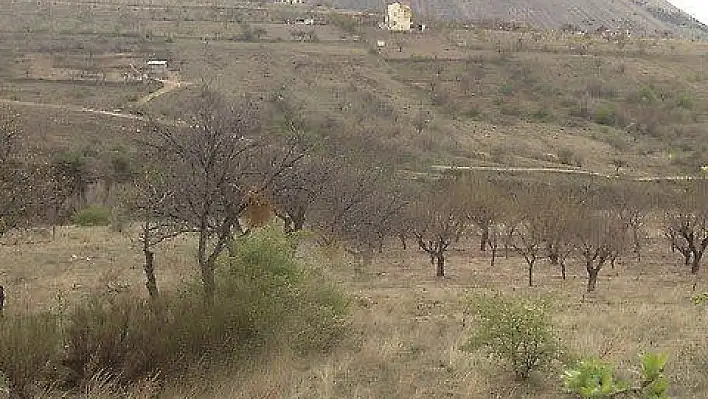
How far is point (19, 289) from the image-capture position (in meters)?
16.1

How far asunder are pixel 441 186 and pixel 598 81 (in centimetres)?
3919

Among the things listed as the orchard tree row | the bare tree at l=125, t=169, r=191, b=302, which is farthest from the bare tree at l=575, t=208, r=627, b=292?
the bare tree at l=125, t=169, r=191, b=302

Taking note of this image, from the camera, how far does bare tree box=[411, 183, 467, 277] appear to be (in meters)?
25.7

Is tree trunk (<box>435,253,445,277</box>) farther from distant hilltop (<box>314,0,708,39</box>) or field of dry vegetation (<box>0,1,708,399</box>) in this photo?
distant hilltop (<box>314,0,708,39</box>)

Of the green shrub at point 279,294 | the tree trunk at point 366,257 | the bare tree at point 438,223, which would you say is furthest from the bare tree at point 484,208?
the green shrub at point 279,294

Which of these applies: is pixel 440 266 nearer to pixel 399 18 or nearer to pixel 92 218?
pixel 92 218

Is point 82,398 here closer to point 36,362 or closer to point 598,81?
point 36,362

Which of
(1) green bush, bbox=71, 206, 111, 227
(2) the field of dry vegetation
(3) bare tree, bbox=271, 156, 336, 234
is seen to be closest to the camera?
(2) the field of dry vegetation

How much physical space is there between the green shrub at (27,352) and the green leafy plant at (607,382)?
525cm

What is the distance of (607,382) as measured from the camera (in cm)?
341

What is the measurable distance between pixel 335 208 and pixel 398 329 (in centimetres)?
1249

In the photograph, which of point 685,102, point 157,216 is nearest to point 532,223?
point 157,216

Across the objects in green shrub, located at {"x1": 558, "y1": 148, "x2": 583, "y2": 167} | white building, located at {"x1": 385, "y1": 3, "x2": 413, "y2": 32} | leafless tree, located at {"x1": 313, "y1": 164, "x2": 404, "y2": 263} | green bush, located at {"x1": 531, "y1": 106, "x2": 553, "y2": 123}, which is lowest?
green shrub, located at {"x1": 558, "y1": 148, "x2": 583, "y2": 167}

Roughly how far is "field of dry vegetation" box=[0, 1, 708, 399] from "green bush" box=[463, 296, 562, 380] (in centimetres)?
3
